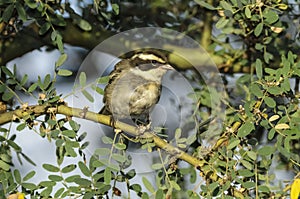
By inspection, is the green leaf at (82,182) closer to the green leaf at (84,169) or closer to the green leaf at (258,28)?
the green leaf at (84,169)

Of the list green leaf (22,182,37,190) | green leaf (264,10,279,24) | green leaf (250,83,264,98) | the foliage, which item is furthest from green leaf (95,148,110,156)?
green leaf (264,10,279,24)

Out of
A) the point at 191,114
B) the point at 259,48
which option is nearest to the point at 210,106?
the point at 191,114

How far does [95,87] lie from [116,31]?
373 millimetres

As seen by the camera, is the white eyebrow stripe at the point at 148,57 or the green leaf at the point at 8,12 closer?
the green leaf at the point at 8,12

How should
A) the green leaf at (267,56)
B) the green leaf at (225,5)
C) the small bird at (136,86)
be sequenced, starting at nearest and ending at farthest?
the green leaf at (225,5)
the green leaf at (267,56)
the small bird at (136,86)

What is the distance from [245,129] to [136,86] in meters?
0.42

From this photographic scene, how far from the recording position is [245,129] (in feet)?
3.57

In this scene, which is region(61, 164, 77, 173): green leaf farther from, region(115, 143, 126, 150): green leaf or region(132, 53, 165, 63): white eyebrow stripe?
region(132, 53, 165, 63): white eyebrow stripe

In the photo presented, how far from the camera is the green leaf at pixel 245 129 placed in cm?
108

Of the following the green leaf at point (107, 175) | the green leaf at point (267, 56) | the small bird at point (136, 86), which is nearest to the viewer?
Answer: the green leaf at point (107, 175)

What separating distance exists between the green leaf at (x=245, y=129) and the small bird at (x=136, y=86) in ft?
1.03

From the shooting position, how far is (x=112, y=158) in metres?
1.11

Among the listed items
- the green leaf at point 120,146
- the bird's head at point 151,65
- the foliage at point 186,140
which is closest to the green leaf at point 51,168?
the foliage at point 186,140

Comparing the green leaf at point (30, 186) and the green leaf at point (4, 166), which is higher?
the green leaf at point (4, 166)
